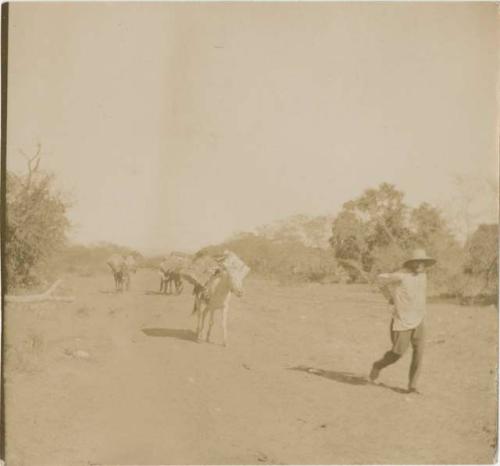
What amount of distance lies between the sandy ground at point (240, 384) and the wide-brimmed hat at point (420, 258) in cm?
32

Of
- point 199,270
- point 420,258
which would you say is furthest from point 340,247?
point 199,270

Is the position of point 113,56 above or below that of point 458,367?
above

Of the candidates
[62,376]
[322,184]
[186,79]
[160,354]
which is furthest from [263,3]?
[62,376]

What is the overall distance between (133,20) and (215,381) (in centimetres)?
244

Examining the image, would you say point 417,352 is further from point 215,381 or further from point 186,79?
point 186,79

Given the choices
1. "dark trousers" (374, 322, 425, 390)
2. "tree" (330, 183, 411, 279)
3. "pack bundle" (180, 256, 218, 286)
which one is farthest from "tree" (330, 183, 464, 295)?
"pack bundle" (180, 256, 218, 286)

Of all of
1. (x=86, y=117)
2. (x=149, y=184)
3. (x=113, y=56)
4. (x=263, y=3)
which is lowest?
(x=149, y=184)

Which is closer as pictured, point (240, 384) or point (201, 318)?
point (240, 384)

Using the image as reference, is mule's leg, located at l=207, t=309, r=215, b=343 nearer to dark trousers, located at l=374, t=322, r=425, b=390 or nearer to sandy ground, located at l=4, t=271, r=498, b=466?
sandy ground, located at l=4, t=271, r=498, b=466

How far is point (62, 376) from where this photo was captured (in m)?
5.77

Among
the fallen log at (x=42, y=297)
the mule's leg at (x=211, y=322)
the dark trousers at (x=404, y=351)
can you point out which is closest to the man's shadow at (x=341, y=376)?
the dark trousers at (x=404, y=351)

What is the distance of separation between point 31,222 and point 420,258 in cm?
259

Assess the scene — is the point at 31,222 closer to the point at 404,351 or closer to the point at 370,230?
the point at 370,230

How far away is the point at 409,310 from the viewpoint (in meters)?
5.89
